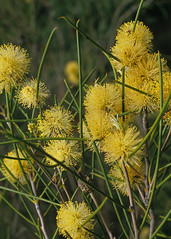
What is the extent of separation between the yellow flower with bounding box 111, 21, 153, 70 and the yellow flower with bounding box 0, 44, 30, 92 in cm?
12

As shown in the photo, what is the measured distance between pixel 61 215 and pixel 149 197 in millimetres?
109

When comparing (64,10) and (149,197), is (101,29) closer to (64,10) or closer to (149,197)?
(64,10)

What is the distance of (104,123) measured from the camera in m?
0.34

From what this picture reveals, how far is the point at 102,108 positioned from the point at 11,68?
0.43 feet

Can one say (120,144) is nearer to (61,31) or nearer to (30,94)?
(30,94)

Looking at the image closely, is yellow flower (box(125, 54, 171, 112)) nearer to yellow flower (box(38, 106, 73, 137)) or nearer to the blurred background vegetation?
yellow flower (box(38, 106, 73, 137))

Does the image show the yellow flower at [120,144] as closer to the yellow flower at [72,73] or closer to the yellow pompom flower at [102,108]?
the yellow pompom flower at [102,108]

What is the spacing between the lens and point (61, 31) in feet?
7.20

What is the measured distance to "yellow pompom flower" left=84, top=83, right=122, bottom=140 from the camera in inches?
13.6

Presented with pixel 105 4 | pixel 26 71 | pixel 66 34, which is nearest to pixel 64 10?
pixel 66 34


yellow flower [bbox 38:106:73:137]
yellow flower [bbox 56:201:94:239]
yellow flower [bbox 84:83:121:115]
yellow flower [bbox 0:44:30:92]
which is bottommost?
yellow flower [bbox 56:201:94:239]

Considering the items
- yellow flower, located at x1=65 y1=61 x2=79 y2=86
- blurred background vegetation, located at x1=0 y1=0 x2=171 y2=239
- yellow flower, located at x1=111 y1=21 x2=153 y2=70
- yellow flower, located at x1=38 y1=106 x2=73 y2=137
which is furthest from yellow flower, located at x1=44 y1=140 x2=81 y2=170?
yellow flower, located at x1=65 y1=61 x2=79 y2=86

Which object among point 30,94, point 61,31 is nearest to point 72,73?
point 61,31

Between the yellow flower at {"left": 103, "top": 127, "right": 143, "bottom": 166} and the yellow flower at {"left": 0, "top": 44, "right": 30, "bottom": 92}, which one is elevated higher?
the yellow flower at {"left": 0, "top": 44, "right": 30, "bottom": 92}
